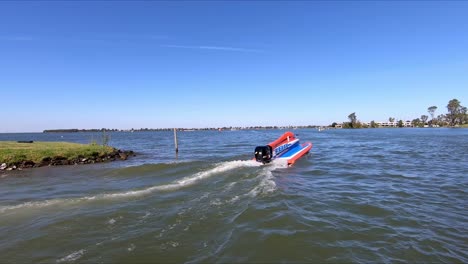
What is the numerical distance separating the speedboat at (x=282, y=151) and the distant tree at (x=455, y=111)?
17589 cm

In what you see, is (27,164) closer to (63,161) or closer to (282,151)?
(63,161)

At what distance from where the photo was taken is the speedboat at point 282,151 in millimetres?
20453

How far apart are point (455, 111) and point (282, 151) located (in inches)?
7212

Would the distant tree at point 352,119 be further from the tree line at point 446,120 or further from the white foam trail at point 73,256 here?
the white foam trail at point 73,256

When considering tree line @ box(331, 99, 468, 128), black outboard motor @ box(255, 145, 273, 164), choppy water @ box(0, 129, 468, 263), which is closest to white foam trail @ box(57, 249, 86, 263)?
choppy water @ box(0, 129, 468, 263)

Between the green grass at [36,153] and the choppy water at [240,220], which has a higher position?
→ the green grass at [36,153]

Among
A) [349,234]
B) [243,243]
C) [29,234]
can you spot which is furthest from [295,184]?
[29,234]

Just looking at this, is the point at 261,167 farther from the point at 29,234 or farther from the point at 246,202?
the point at 29,234

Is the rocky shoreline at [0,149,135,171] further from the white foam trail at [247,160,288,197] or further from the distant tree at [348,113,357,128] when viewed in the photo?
the distant tree at [348,113,357,128]

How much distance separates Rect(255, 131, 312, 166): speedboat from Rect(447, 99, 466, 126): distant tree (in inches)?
6925

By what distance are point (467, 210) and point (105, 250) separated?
1097 centimetres

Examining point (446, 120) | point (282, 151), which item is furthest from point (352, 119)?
point (282, 151)

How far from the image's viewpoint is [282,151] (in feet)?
77.0

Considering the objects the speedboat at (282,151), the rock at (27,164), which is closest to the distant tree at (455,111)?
the speedboat at (282,151)
